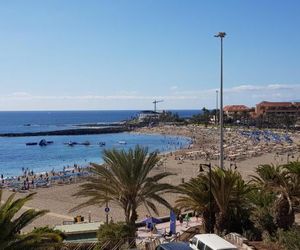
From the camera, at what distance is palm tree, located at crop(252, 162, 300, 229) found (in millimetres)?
17188

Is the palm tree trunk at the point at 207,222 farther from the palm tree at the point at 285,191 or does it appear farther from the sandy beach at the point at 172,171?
the sandy beach at the point at 172,171

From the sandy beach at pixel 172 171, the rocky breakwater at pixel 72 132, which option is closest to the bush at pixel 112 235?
the sandy beach at pixel 172 171

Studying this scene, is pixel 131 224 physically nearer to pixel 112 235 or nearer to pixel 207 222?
pixel 112 235

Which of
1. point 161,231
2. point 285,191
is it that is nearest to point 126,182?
point 161,231

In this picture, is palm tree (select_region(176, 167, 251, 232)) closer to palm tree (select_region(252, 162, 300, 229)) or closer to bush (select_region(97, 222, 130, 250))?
palm tree (select_region(252, 162, 300, 229))

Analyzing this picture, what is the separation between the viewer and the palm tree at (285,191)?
56.4ft

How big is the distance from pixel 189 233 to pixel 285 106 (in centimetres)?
18241

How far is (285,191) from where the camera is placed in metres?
17.4

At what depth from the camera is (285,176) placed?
60.5ft

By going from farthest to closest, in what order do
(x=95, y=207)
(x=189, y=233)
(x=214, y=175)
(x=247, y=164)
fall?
(x=247, y=164), (x=95, y=207), (x=189, y=233), (x=214, y=175)

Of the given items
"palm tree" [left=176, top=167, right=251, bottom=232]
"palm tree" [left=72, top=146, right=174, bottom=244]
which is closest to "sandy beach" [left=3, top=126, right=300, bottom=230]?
"palm tree" [left=72, top=146, right=174, bottom=244]

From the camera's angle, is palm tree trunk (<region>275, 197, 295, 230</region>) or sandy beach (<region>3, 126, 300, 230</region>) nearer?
palm tree trunk (<region>275, 197, 295, 230</region>)

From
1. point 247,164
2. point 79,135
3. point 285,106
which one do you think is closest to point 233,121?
point 285,106

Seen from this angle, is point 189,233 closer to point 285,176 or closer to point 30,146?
point 285,176
